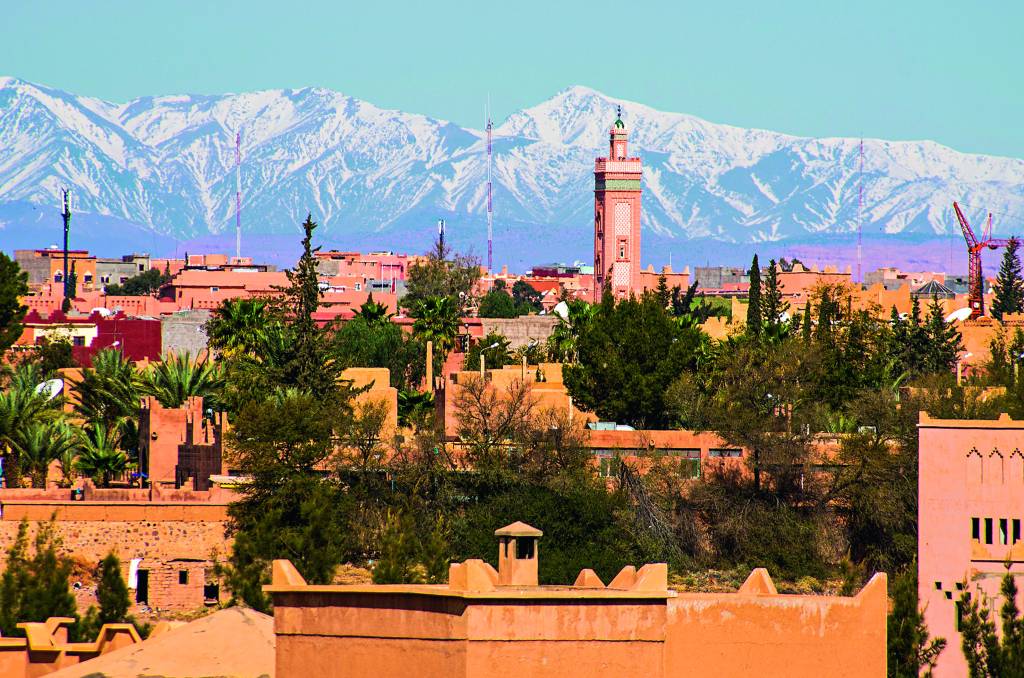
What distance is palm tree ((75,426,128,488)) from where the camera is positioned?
5138cm

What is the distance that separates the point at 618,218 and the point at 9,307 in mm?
58961

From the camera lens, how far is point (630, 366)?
6288cm

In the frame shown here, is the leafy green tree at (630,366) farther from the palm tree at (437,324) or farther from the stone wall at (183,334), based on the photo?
A: the stone wall at (183,334)

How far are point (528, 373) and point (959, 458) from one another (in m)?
24.3

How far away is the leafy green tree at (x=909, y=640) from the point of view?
Answer: 1395 inches

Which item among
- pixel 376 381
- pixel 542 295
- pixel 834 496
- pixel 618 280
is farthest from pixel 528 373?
pixel 542 295

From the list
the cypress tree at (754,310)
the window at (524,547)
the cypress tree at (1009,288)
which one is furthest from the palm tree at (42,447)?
the cypress tree at (1009,288)

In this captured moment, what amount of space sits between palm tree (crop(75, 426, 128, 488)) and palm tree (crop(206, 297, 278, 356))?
50.7 feet

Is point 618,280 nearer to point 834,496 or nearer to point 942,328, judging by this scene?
point 942,328

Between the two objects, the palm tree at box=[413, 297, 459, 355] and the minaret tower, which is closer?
the palm tree at box=[413, 297, 459, 355]

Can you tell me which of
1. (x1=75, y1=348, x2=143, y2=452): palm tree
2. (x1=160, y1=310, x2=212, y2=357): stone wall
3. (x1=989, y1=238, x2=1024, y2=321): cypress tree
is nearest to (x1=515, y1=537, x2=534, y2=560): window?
(x1=75, y1=348, x2=143, y2=452): palm tree

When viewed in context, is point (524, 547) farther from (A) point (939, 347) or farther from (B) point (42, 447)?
(A) point (939, 347)

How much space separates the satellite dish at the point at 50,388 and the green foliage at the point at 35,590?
12.9m

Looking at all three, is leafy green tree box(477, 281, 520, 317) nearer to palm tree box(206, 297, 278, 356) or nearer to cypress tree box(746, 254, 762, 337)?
cypress tree box(746, 254, 762, 337)
